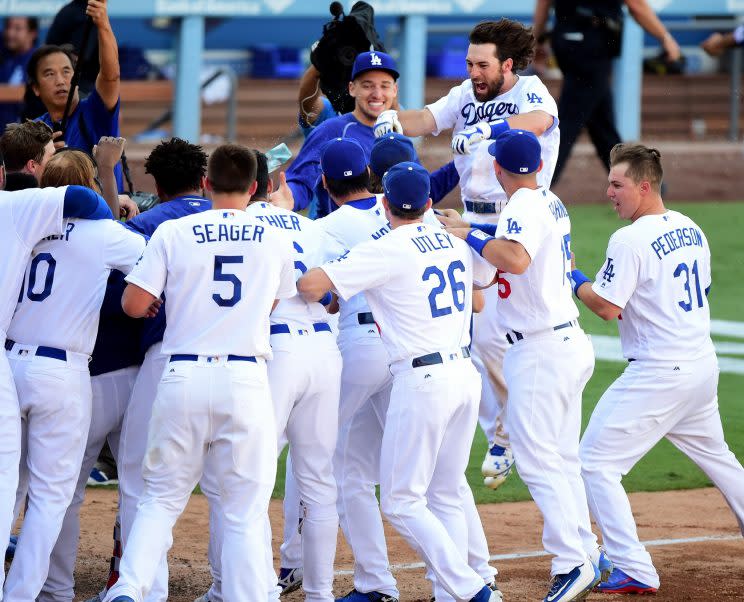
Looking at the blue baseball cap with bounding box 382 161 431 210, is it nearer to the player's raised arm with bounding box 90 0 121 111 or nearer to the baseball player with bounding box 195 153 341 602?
the baseball player with bounding box 195 153 341 602

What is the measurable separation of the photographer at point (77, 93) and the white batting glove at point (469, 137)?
6.76ft

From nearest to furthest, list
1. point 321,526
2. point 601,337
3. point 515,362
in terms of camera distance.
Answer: point 321,526 → point 515,362 → point 601,337

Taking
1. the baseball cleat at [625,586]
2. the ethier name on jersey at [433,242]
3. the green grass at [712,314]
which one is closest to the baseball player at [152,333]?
the ethier name on jersey at [433,242]

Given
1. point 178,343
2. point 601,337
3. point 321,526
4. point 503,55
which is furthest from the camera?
point 601,337

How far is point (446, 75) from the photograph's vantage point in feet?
64.5

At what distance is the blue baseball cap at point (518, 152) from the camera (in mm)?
5797

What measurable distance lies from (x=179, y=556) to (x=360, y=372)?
1455mm

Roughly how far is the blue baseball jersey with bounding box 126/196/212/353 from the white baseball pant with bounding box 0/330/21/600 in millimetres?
649

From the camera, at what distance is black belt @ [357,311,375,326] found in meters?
5.93

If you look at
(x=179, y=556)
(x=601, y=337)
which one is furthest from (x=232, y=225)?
(x=601, y=337)

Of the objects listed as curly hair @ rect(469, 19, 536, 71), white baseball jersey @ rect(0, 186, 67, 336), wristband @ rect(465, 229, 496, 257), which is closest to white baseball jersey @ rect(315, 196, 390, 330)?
wristband @ rect(465, 229, 496, 257)

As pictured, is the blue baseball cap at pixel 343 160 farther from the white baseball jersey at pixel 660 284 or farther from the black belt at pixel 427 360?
the white baseball jersey at pixel 660 284

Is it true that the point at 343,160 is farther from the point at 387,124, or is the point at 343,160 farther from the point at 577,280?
the point at 577,280

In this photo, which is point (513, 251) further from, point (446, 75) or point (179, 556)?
point (446, 75)
